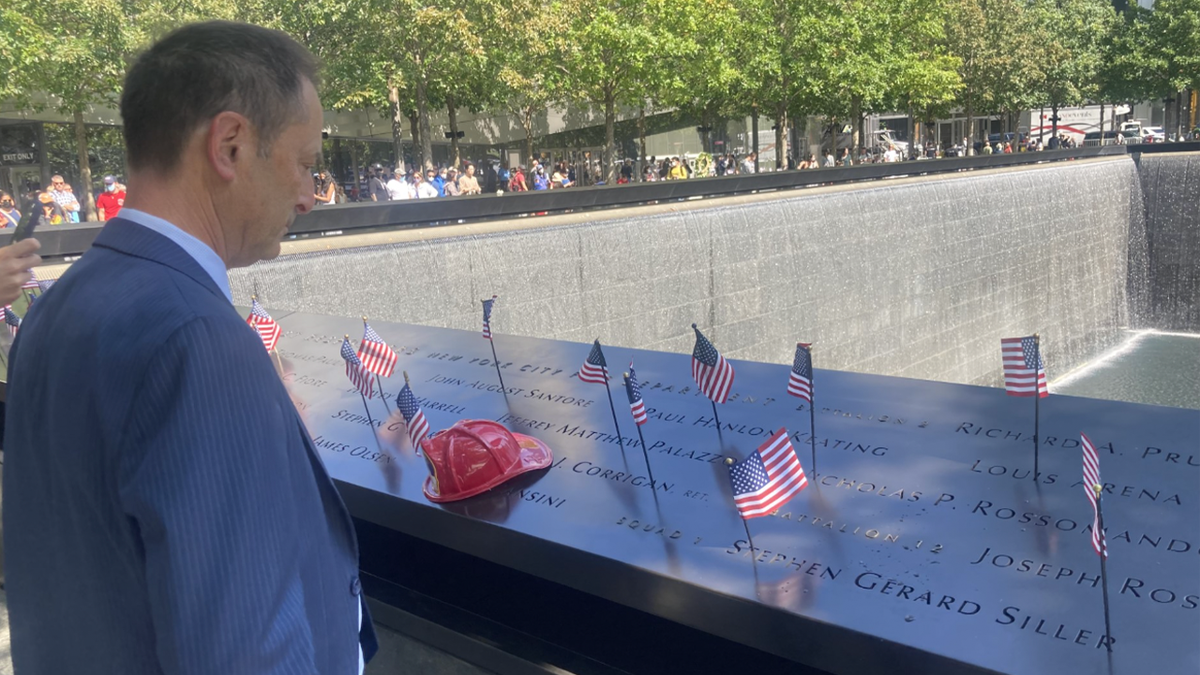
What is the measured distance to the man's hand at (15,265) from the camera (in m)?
2.43

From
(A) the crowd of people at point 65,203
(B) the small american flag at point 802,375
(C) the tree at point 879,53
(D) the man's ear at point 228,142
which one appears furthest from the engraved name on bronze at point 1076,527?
(C) the tree at point 879,53

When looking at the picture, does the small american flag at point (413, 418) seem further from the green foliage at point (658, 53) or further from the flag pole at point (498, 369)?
the green foliage at point (658, 53)

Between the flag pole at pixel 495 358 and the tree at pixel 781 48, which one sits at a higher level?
the tree at pixel 781 48

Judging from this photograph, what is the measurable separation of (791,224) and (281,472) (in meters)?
13.5

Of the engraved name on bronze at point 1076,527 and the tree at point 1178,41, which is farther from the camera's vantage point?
the tree at point 1178,41

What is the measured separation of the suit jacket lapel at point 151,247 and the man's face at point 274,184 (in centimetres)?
12

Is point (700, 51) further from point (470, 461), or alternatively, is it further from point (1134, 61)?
point (470, 461)

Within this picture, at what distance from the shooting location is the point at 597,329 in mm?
11711

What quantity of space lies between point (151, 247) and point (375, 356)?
3.10 metres

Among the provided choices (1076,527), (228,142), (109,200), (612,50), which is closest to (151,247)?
(228,142)

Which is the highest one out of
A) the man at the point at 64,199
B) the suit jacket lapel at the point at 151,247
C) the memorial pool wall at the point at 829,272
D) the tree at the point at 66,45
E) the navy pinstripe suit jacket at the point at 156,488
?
the tree at the point at 66,45

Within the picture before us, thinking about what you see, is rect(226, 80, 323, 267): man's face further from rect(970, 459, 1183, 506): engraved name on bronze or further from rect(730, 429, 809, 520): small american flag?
rect(970, 459, 1183, 506): engraved name on bronze

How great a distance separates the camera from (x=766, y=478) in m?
2.49

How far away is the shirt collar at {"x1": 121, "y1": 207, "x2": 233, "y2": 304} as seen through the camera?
127cm
